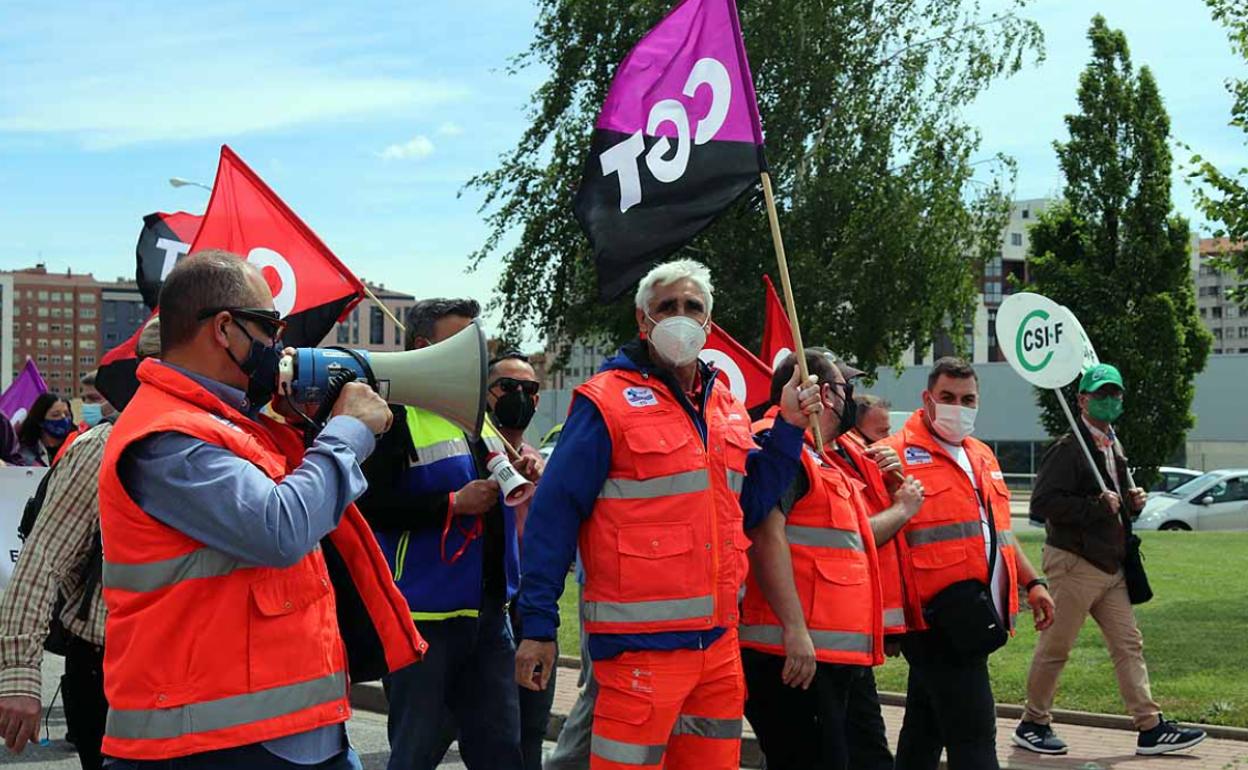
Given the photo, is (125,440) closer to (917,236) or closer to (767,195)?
(767,195)

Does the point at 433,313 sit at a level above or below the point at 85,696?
above

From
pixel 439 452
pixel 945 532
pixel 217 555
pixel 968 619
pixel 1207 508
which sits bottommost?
pixel 1207 508

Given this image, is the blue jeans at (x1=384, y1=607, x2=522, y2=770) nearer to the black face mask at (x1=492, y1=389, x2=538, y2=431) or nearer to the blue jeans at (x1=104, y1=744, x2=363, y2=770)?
the black face mask at (x1=492, y1=389, x2=538, y2=431)

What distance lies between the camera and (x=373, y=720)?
994 centimetres

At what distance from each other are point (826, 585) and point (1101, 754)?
10.6 ft

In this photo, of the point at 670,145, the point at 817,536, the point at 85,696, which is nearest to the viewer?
the point at 85,696

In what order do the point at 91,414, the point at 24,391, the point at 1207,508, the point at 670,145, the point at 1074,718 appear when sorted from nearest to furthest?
the point at 670,145 → the point at 1074,718 → the point at 91,414 → the point at 24,391 → the point at 1207,508

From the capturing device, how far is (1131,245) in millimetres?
28234

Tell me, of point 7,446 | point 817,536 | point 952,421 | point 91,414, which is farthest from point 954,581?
point 7,446

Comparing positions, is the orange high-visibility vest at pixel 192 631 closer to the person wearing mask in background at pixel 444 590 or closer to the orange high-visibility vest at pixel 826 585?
the person wearing mask in background at pixel 444 590

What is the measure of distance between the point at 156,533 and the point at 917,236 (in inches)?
1042

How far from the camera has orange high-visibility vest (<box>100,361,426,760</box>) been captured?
322 centimetres

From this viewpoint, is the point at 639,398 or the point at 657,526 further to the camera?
the point at 639,398

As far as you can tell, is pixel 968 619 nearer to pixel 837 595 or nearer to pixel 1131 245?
pixel 837 595
